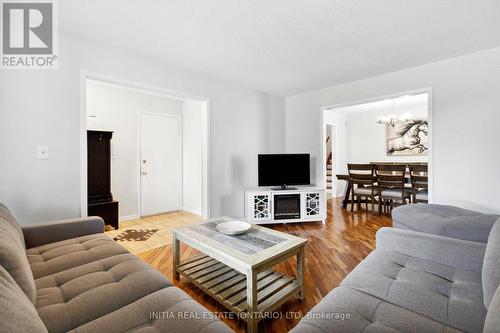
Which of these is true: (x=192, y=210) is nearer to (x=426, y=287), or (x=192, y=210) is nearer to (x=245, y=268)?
(x=245, y=268)

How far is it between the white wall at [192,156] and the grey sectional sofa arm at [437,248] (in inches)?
127

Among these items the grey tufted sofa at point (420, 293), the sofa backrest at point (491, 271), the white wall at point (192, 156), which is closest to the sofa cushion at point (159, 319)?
the grey tufted sofa at point (420, 293)

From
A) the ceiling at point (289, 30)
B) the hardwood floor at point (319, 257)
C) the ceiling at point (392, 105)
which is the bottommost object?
the hardwood floor at point (319, 257)

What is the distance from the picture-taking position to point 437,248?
1459mm

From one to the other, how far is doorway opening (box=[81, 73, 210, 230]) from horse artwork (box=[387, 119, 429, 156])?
458cm

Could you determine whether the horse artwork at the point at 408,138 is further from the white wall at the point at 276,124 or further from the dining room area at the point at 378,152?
the white wall at the point at 276,124

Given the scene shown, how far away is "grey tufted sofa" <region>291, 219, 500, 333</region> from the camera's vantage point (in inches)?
36.1

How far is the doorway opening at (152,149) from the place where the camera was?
3770 millimetres

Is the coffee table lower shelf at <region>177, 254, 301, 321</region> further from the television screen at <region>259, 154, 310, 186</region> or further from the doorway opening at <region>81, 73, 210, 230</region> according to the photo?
the television screen at <region>259, 154, 310, 186</region>

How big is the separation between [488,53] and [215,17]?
2892 mm

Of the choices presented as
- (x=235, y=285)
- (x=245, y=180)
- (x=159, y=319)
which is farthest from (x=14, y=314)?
(x=245, y=180)

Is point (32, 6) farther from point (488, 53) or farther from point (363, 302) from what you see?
point (488, 53)

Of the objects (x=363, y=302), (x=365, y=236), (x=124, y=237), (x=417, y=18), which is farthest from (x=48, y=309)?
(x=365, y=236)

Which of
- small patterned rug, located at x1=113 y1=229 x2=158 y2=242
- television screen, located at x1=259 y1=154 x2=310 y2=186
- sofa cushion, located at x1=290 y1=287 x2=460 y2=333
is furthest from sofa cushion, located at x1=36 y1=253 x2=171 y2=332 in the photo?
television screen, located at x1=259 y1=154 x2=310 y2=186
